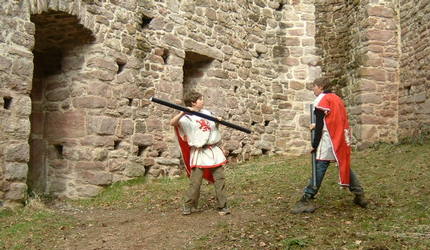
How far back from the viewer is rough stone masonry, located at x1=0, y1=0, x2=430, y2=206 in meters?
6.97

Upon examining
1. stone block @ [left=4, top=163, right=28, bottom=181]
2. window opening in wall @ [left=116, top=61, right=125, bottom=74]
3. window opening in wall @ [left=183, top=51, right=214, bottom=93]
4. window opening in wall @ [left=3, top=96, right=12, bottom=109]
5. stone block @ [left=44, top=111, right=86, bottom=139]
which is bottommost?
stone block @ [left=4, top=163, right=28, bottom=181]

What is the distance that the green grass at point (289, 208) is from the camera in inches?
173

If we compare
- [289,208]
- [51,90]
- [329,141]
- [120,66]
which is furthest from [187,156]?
[51,90]

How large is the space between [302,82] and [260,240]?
7.77 meters

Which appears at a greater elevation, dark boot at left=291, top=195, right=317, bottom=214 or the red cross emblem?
the red cross emblem

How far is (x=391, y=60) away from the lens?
10.9 metres

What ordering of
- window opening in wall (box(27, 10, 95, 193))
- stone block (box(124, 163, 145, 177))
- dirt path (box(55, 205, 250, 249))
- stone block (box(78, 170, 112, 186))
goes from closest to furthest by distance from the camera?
dirt path (box(55, 205, 250, 249)) < stone block (box(78, 170, 112, 186)) < window opening in wall (box(27, 10, 95, 193)) < stone block (box(124, 163, 145, 177))

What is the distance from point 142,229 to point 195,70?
552 centimetres

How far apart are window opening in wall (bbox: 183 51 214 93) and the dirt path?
175 inches

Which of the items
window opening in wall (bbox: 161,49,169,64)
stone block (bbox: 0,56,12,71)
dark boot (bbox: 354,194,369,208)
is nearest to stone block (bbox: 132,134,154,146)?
window opening in wall (bbox: 161,49,169,64)

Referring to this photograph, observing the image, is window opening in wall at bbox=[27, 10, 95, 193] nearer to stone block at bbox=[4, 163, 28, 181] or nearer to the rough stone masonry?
the rough stone masonry

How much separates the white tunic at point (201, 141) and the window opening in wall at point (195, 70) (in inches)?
179

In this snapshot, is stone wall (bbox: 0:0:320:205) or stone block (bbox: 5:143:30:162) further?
stone wall (bbox: 0:0:320:205)

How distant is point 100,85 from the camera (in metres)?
7.61
